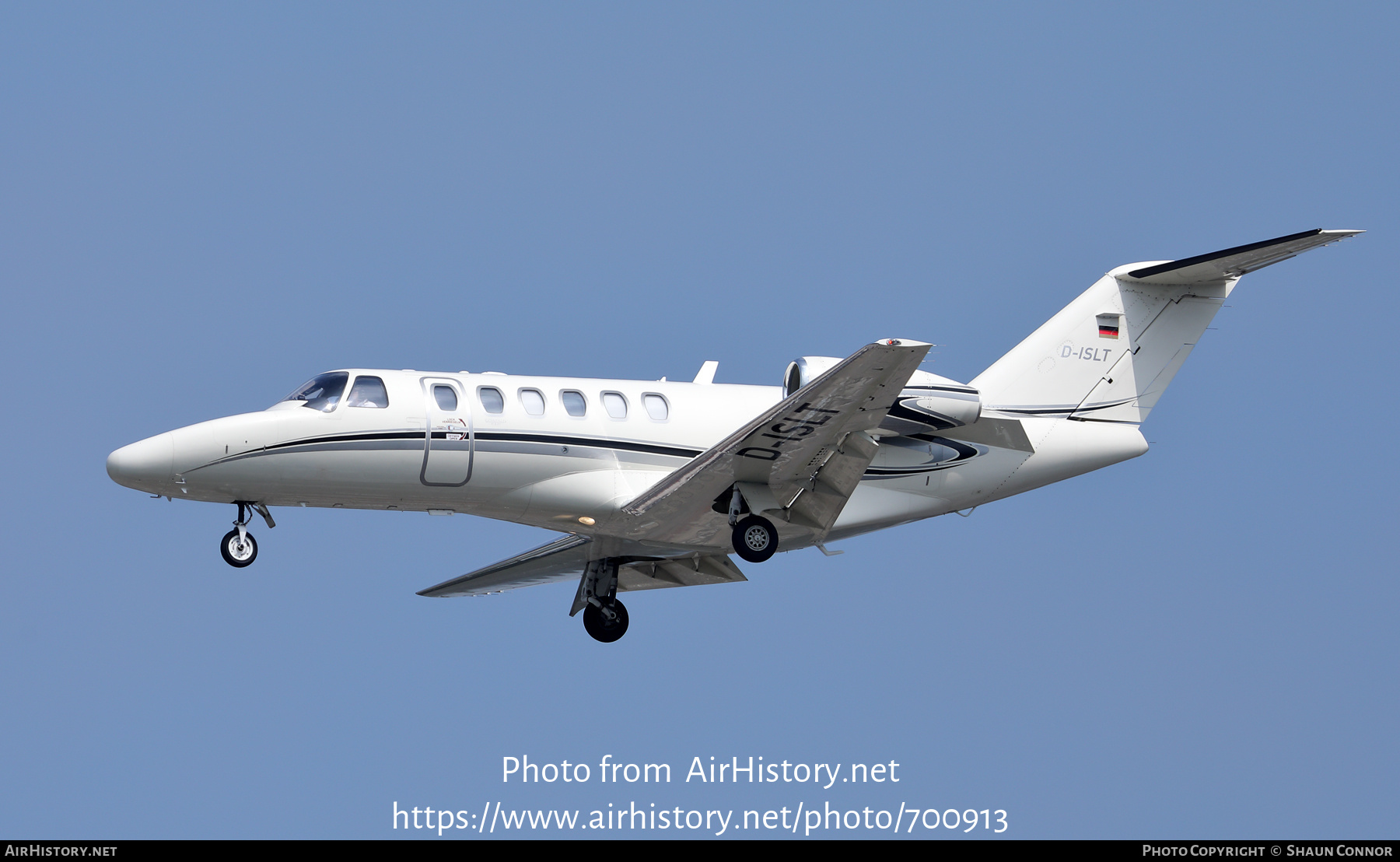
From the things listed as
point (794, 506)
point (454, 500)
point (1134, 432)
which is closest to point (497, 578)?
point (454, 500)

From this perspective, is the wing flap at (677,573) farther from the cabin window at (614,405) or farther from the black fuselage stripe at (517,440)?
the cabin window at (614,405)

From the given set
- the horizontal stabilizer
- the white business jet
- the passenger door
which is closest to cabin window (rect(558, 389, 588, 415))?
the white business jet

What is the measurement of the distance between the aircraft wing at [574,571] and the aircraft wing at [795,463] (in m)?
1.69

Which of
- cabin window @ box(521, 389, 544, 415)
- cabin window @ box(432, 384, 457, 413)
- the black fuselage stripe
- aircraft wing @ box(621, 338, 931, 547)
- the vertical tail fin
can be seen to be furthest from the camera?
the vertical tail fin

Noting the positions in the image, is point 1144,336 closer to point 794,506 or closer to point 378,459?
point 794,506

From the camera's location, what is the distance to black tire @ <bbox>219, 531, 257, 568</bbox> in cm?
1858

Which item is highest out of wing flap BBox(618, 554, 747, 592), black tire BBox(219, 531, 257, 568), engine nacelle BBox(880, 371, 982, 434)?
engine nacelle BBox(880, 371, 982, 434)

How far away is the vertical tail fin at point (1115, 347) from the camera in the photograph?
21.1 meters

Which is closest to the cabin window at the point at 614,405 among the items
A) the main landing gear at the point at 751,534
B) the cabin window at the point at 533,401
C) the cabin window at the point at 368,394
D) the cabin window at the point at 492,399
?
the cabin window at the point at 533,401

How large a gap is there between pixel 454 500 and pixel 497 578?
4280mm

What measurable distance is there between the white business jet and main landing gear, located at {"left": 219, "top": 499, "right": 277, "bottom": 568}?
0.08ft

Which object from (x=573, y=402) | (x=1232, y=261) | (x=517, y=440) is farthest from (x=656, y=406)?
(x=1232, y=261)

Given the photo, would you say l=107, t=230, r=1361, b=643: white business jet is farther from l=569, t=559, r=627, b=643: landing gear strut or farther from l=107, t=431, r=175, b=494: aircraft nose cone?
l=569, t=559, r=627, b=643: landing gear strut

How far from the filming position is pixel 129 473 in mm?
18234
